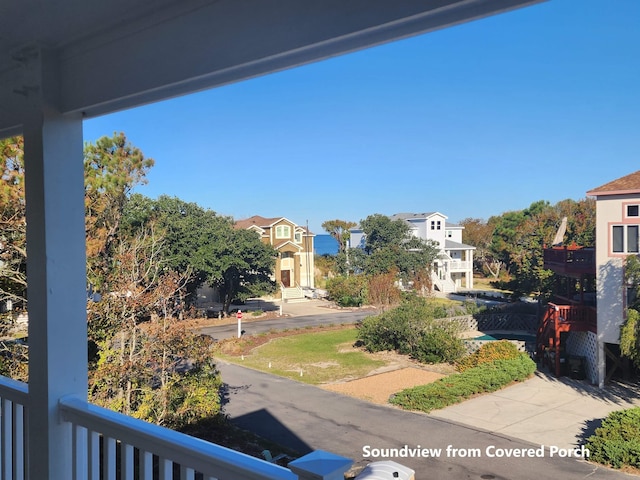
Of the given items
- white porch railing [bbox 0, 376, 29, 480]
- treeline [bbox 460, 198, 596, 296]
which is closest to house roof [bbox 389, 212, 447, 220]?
treeline [bbox 460, 198, 596, 296]

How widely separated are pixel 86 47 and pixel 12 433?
1058 millimetres

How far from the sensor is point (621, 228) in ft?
12.9

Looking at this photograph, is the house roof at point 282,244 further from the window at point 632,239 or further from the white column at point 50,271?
the white column at point 50,271

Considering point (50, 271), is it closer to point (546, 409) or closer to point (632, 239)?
point (632, 239)

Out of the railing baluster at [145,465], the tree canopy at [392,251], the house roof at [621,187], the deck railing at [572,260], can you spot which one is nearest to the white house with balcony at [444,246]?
the tree canopy at [392,251]

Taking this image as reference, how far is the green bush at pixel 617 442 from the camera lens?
484 cm

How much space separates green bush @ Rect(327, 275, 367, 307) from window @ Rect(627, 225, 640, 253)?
8759 millimetres

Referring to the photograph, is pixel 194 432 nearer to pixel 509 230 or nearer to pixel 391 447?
pixel 391 447

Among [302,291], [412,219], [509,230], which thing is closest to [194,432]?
[509,230]

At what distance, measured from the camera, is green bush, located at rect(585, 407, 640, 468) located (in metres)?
4.84

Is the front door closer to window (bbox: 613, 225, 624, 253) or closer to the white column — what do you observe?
window (bbox: 613, 225, 624, 253)

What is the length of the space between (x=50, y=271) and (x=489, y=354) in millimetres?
8906

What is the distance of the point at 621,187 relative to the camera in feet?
12.0

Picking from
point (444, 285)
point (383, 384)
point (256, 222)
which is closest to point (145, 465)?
point (383, 384)
